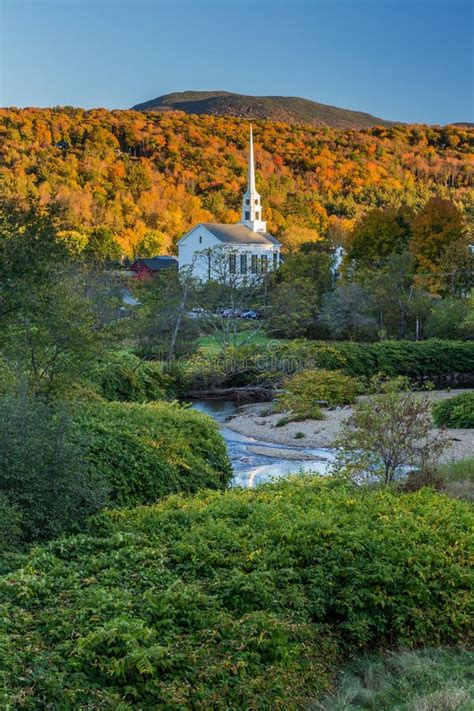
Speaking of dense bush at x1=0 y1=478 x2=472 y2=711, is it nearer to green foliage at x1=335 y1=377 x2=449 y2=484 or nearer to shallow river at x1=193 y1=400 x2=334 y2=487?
green foliage at x1=335 y1=377 x2=449 y2=484

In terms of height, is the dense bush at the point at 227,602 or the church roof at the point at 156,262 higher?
the church roof at the point at 156,262

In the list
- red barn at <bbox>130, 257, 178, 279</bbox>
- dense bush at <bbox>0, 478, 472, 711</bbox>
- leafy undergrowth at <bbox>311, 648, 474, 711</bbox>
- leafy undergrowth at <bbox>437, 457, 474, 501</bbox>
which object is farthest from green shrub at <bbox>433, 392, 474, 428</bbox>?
red barn at <bbox>130, 257, 178, 279</bbox>

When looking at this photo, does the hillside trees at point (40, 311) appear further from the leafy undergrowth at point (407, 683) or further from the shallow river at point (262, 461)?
the leafy undergrowth at point (407, 683)

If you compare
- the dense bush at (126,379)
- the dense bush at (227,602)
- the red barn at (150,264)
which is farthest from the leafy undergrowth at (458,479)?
the red barn at (150,264)

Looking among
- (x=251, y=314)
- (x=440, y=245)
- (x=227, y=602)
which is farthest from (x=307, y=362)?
(x=227, y=602)

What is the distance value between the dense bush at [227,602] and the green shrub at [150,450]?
3102 millimetres

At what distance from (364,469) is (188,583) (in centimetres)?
718

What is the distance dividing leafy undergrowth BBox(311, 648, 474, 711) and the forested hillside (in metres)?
62.5

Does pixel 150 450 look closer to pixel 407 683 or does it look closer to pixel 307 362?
pixel 407 683

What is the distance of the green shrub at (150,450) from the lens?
1302 centimetres

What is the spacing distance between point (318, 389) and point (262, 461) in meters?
9.33

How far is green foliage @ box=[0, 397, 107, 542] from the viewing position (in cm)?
998

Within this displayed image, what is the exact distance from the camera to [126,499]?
1278 centimetres

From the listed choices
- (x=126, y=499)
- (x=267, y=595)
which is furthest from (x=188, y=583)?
(x=126, y=499)
